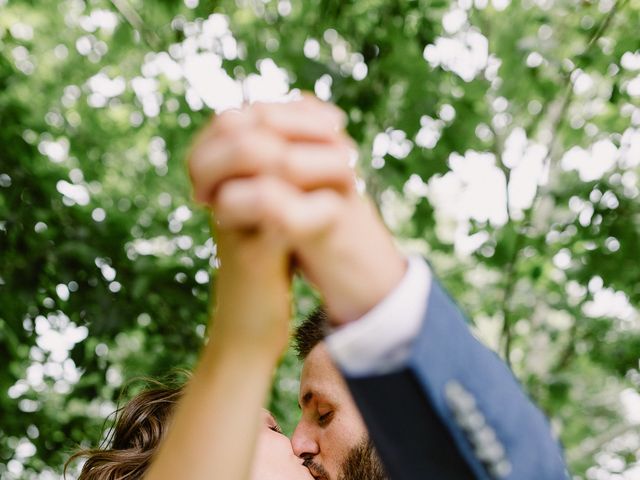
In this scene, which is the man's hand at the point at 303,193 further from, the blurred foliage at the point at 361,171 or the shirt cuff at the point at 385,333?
the blurred foliage at the point at 361,171

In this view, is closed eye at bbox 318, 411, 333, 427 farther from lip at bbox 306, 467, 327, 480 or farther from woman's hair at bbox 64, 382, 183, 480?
woman's hair at bbox 64, 382, 183, 480

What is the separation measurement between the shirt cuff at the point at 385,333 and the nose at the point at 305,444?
4.81 feet

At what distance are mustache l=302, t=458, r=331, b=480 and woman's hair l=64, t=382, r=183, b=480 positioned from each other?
505 mm

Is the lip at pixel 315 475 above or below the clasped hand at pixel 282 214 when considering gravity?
below

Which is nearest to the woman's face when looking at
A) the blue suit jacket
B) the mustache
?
the mustache

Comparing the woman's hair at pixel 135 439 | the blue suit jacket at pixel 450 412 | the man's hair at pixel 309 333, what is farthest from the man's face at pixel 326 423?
the blue suit jacket at pixel 450 412

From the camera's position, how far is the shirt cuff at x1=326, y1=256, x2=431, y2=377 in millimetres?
625

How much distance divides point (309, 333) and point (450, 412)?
179cm

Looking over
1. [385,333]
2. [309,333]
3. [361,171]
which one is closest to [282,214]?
[385,333]

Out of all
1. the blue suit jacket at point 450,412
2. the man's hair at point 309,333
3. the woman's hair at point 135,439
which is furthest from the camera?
the man's hair at point 309,333

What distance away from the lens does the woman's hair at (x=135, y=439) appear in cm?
224

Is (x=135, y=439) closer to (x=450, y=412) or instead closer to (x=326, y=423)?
(x=326, y=423)

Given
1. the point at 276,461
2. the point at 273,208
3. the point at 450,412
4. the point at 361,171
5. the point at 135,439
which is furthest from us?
the point at 361,171

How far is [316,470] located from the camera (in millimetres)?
2029
